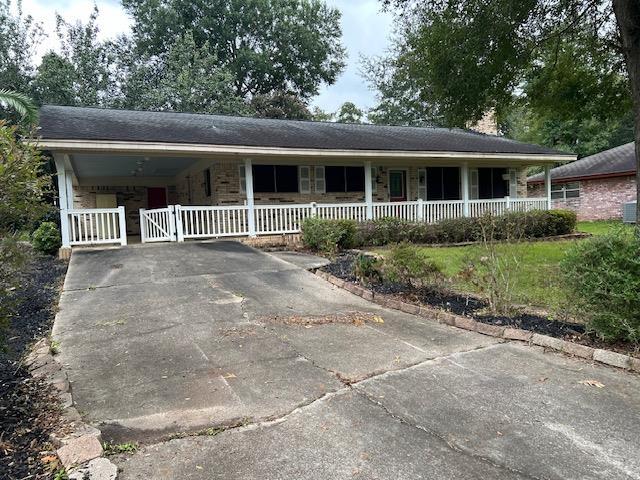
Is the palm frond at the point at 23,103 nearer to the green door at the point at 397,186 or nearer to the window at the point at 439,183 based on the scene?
the green door at the point at 397,186

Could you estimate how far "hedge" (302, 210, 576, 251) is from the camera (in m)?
11.6

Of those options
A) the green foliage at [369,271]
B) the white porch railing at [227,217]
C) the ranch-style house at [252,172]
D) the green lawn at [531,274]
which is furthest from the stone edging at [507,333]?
the white porch railing at [227,217]

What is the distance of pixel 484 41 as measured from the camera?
9.20m

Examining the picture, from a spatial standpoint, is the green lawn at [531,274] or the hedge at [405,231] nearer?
the green lawn at [531,274]

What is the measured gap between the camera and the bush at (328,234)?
11367 mm

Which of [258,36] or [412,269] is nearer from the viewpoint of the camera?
[412,269]

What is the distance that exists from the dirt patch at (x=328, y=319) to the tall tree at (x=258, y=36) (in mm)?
32095

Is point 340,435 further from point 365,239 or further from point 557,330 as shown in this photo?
point 365,239

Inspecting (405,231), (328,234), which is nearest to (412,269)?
(328,234)

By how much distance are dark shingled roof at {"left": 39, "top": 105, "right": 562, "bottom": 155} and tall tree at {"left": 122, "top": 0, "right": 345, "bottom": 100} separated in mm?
18787

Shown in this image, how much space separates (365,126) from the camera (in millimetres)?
20203

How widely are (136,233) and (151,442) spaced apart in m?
18.5

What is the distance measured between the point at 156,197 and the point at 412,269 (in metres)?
16.4

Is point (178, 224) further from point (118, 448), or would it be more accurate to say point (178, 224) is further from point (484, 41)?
point (118, 448)
